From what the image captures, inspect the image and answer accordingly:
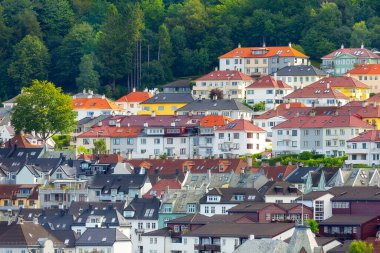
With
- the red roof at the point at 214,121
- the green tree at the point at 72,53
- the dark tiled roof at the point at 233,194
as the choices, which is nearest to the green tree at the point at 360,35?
the green tree at the point at 72,53

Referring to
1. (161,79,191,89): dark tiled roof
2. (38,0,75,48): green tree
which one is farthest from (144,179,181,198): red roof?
(38,0,75,48): green tree

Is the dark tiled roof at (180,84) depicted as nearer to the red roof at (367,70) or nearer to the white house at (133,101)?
the white house at (133,101)

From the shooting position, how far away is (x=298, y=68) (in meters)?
165

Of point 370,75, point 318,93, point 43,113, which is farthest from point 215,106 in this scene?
point 370,75

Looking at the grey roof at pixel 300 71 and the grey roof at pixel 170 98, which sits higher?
the grey roof at pixel 300 71

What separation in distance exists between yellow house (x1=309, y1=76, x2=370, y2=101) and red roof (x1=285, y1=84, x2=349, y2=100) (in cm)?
82

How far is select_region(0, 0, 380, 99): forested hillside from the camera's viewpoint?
172250 mm

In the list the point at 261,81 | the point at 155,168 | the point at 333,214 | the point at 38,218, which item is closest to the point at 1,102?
the point at 261,81

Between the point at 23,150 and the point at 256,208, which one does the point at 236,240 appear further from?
the point at 23,150

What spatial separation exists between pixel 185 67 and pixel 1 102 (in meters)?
16.4

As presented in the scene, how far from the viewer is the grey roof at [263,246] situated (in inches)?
4161

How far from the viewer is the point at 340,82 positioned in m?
159

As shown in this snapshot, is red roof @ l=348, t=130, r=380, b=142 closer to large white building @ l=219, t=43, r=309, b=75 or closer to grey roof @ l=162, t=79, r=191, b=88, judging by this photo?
large white building @ l=219, t=43, r=309, b=75

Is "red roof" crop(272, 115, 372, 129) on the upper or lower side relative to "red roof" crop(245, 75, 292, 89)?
lower
